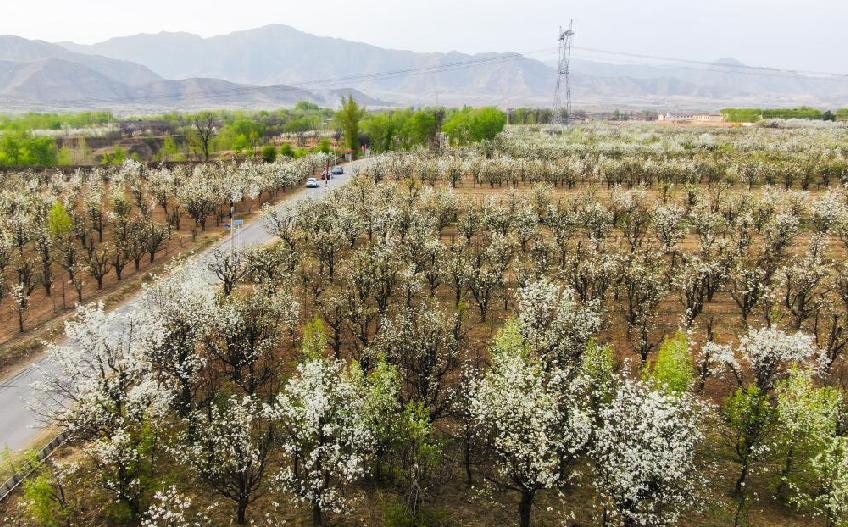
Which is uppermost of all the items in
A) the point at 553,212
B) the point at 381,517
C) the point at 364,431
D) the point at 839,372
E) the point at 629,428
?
the point at 553,212

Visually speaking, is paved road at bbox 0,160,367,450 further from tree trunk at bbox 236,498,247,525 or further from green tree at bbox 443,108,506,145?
green tree at bbox 443,108,506,145

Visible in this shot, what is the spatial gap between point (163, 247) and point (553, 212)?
51726 mm

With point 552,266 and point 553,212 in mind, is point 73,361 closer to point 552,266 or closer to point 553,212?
point 552,266

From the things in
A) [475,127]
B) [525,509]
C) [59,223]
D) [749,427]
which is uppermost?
[475,127]

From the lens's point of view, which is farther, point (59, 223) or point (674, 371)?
point (59, 223)

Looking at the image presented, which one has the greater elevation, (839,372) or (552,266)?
(552,266)

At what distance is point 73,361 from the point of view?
31125 mm

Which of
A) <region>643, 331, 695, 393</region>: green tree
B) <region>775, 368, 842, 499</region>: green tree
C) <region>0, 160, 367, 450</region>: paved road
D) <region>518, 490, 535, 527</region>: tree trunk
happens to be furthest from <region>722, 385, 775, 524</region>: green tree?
<region>0, 160, 367, 450</region>: paved road

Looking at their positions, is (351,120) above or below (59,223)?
above

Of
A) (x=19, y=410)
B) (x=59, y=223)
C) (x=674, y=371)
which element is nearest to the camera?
(x=674, y=371)

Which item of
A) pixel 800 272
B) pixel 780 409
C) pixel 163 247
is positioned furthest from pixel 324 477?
Answer: pixel 163 247

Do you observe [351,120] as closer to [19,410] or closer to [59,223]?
[59,223]

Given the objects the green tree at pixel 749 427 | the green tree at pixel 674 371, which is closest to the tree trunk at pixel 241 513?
the green tree at pixel 674 371

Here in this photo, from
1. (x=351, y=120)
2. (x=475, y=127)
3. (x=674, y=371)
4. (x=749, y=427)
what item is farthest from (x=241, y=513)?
(x=475, y=127)
